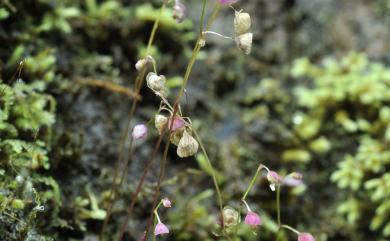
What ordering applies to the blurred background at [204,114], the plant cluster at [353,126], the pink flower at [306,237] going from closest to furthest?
the pink flower at [306,237], the blurred background at [204,114], the plant cluster at [353,126]

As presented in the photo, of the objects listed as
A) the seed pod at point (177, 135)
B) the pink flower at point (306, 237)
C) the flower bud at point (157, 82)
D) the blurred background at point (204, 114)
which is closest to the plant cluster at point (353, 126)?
the blurred background at point (204, 114)

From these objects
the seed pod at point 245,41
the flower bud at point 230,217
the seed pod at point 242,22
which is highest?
the seed pod at point 242,22

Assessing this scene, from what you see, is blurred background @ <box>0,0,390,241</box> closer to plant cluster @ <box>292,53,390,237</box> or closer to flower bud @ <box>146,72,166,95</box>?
plant cluster @ <box>292,53,390,237</box>

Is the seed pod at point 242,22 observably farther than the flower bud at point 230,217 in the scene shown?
No

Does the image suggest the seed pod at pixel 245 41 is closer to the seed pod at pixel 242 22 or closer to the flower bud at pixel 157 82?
the seed pod at pixel 242 22

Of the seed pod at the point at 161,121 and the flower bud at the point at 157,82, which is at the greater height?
the flower bud at the point at 157,82

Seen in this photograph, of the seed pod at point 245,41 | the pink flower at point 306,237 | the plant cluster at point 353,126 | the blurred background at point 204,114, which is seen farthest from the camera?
the plant cluster at point 353,126

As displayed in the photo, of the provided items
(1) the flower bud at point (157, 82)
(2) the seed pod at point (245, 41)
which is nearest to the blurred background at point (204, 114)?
(1) the flower bud at point (157, 82)
